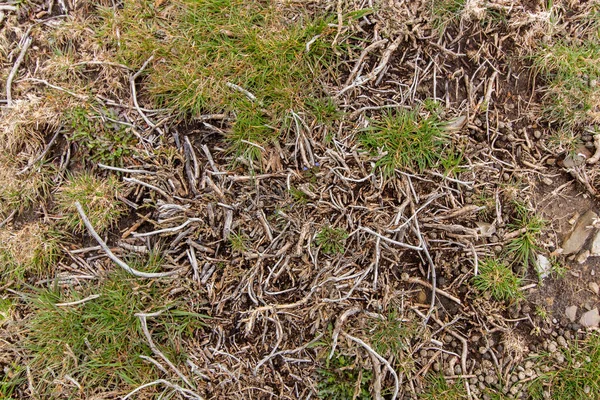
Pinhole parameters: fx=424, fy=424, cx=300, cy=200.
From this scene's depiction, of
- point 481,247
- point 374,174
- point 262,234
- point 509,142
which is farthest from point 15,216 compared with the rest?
point 509,142

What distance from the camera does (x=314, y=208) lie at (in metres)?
2.44

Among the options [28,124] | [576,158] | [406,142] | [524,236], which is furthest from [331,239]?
[28,124]

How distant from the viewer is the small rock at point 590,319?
2.44m

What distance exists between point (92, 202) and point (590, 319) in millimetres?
2980

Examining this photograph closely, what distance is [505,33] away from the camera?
256 cm

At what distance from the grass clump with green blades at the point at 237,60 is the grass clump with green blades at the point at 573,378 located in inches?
80.7

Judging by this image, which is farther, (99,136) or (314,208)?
(99,136)

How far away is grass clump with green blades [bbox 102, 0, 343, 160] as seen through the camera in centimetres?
250

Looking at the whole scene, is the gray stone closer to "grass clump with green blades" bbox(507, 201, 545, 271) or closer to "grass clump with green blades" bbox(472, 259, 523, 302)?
"grass clump with green blades" bbox(507, 201, 545, 271)

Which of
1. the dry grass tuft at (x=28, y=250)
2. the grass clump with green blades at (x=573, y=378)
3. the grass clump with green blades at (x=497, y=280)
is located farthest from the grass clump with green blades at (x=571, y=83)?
the dry grass tuft at (x=28, y=250)

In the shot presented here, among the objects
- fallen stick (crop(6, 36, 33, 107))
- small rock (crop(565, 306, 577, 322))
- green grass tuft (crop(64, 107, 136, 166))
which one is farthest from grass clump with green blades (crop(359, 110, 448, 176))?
fallen stick (crop(6, 36, 33, 107))

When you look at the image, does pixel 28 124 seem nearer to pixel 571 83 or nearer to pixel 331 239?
pixel 331 239

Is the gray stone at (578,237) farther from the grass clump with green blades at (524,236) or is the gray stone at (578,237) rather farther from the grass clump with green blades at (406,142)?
the grass clump with green blades at (406,142)

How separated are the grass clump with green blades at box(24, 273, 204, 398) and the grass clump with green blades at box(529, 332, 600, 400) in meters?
1.98
